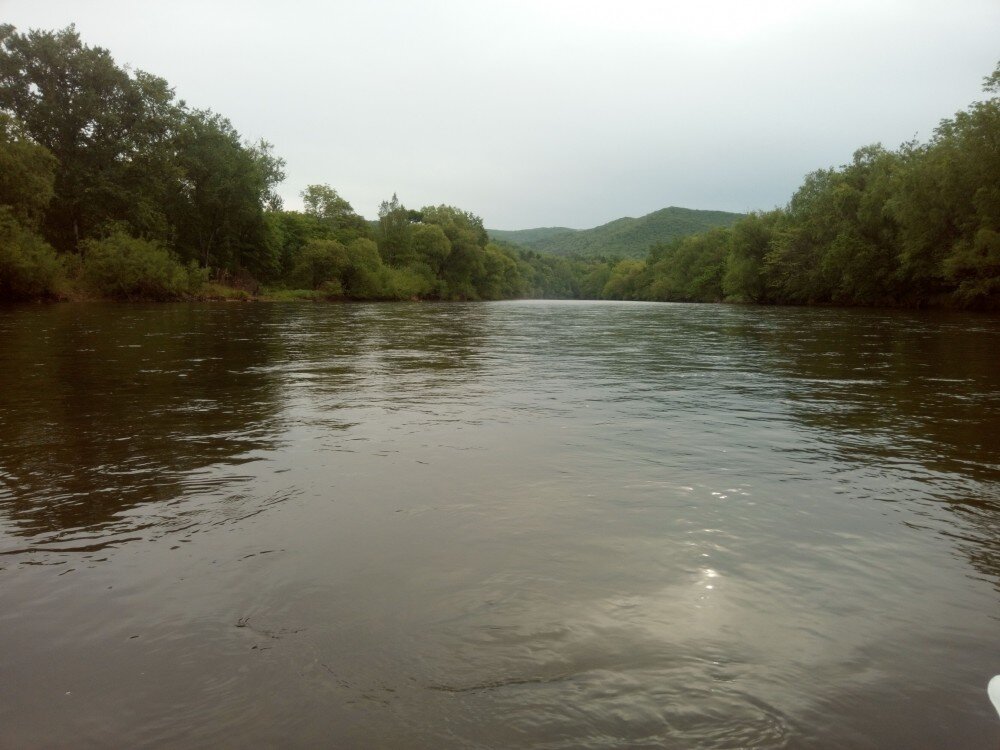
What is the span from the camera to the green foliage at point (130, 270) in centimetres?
4512

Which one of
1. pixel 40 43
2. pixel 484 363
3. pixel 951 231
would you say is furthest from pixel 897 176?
pixel 40 43

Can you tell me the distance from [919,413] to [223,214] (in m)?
70.3

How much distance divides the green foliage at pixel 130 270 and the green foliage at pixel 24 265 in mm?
3673

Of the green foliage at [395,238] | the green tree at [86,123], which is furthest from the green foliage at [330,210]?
the green tree at [86,123]

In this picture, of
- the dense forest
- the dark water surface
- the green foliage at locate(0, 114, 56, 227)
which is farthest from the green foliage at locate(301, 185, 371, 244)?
the dark water surface

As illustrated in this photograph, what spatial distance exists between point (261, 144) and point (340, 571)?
8203cm

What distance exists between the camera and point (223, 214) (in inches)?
2638

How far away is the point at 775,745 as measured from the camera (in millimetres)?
2279

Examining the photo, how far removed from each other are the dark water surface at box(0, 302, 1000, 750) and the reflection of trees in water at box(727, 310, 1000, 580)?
0.07 metres

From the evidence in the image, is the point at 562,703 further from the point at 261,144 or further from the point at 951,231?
the point at 261,144

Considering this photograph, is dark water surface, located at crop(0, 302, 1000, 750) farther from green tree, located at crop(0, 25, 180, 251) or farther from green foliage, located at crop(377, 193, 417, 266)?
green foliage, located at crop(377, 193, 417, 266)

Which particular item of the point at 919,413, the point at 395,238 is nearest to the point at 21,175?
the point at 919,413

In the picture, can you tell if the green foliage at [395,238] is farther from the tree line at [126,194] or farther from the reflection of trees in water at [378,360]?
the reflection of trees in water at [378,360]

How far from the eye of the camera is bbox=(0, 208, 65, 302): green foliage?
35906 millimetres
